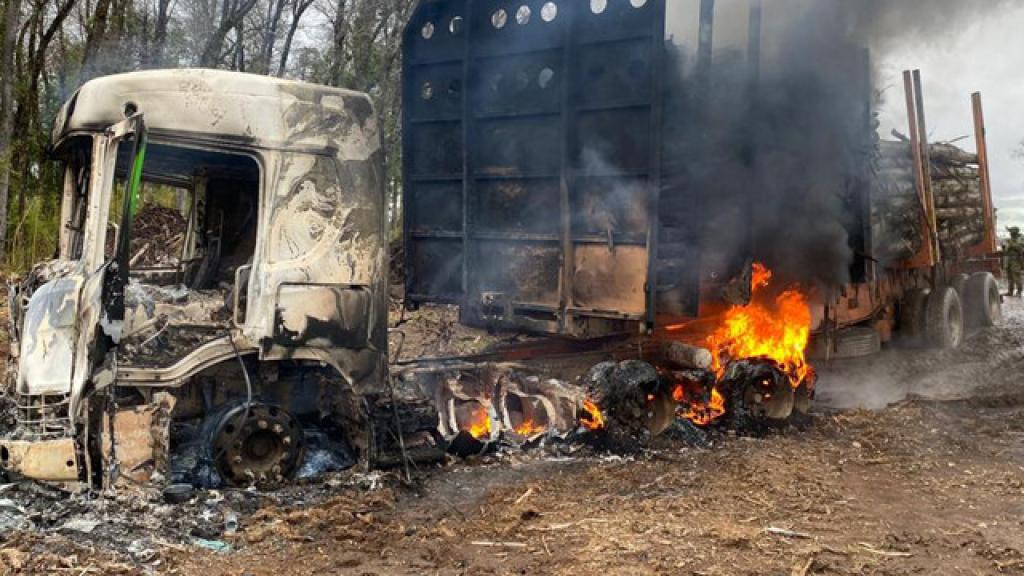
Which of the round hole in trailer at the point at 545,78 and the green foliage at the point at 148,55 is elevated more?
the green foliage at the point at 148,55

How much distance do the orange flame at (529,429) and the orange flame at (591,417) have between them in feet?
1.28

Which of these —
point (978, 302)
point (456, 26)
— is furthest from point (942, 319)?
point (456, 26)

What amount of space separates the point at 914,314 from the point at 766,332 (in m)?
4.57

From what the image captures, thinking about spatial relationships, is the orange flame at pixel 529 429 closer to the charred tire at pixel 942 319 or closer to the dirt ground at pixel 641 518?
the dirt ground at pixel 641 518

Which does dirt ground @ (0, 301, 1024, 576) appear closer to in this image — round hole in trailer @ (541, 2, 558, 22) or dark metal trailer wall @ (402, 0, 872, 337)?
dark metal trailer wall @ (402, 0, 872, 337)

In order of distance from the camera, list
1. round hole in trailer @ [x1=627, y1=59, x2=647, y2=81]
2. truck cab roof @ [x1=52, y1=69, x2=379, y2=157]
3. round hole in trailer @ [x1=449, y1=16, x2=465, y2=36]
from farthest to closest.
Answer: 1. round hole in trailer @ [x1=449, y1=16, x2=465, y2=36]
2. round hole in trailer @ [x1=627, y1=59, x2=647, y2=81]
3. truck cab roof @ [x1=52, y1=69, x2=379, y2=157]

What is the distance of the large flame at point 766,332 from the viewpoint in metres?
7.61

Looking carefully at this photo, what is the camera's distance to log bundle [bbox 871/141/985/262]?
942 cm

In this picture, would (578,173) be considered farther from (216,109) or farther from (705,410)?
(216,109)

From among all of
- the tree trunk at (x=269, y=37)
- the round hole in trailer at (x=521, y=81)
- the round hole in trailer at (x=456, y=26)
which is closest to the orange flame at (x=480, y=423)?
the round hole in trailer at (x=521, y=81)

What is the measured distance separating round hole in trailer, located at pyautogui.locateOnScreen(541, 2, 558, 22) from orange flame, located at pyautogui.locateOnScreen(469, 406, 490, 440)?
10.9 ft

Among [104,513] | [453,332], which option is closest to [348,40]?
[453,332]

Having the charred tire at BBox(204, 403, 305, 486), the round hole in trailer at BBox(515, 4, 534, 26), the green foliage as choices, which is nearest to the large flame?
the round hole in trailer at BBox(515, 4, 534, 26)

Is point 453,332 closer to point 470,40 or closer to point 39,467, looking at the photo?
point 470,40
